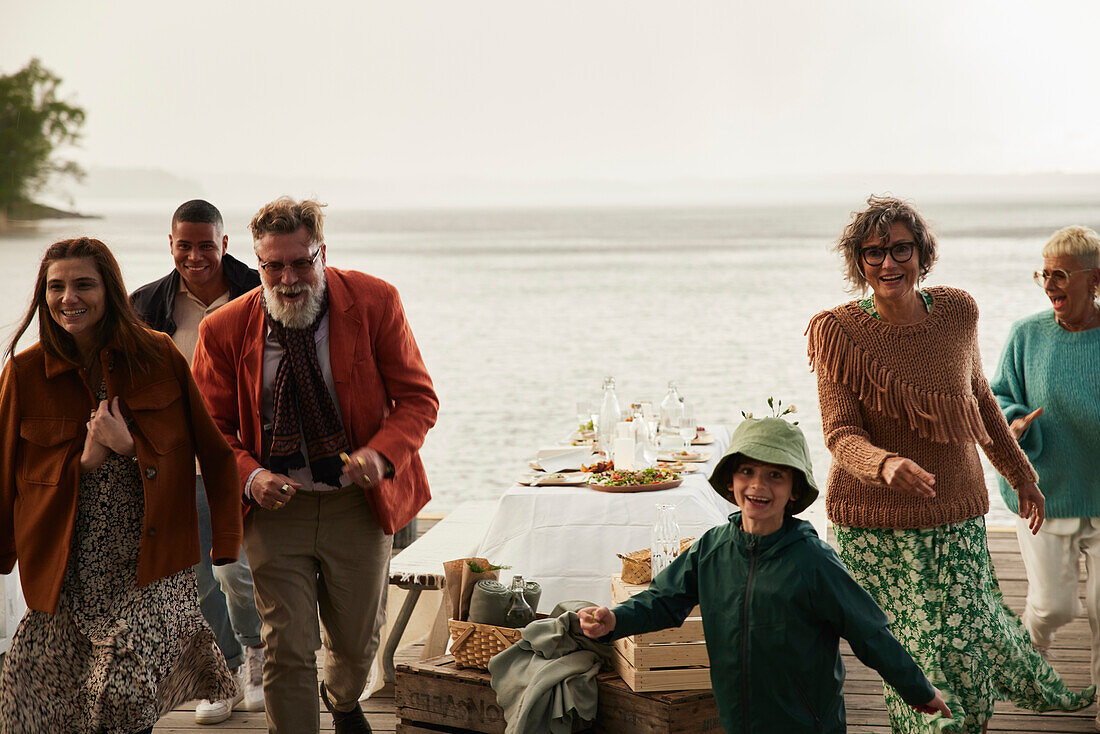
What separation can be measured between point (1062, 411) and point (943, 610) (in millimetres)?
1230

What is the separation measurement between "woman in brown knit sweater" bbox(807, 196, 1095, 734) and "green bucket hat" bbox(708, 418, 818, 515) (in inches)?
16.4

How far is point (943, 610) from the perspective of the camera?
2.91 m

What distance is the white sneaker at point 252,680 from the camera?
13.1ft

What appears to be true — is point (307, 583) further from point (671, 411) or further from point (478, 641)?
point (671, 411)

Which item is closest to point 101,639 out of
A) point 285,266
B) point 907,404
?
point 285,266

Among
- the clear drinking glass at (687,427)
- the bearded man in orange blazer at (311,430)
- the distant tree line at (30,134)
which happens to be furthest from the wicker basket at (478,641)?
the distant tree line at (30,134)

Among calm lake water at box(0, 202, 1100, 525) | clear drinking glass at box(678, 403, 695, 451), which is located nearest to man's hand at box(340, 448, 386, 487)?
clear drinking glass at box(678, 403, 695, 451)

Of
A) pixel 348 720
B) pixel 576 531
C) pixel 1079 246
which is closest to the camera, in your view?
pixel 348 720

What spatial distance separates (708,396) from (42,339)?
14135 millimetres

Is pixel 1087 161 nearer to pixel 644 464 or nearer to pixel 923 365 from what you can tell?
pixel 644 464

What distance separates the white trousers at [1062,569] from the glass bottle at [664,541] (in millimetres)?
1333

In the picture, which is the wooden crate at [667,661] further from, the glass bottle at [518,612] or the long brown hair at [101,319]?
the long brown hair at [101,319]

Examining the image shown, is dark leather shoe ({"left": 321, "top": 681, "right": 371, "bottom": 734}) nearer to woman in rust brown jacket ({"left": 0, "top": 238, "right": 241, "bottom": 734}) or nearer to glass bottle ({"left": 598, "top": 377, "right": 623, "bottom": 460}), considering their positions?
woman in rust brown jacket ({"left": 0, "top": 238, "right": 241, "bottom": 734})

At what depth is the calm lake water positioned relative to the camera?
632 inches
